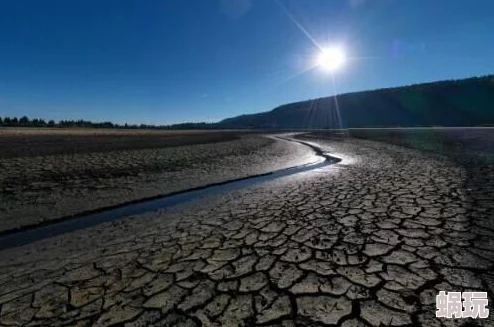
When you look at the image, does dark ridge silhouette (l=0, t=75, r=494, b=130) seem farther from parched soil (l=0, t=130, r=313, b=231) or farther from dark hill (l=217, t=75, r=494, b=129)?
parched soil (l=0, t=130, r=313, b=231)

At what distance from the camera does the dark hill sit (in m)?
71.2

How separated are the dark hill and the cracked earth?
75.0 meters

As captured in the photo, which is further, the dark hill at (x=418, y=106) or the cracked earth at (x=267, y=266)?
Answer: the dark hill at (x=418, y=106)

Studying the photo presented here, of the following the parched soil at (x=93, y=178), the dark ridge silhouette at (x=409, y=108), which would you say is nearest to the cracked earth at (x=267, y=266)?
the parched soil at (x=93, y=178)

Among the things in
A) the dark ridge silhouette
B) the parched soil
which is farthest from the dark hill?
→ the parched soil

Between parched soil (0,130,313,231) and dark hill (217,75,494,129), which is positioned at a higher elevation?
dark hill (217,75,494,129)

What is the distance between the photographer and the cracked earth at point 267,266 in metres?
2.39

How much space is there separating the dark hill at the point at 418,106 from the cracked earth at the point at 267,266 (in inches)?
2954

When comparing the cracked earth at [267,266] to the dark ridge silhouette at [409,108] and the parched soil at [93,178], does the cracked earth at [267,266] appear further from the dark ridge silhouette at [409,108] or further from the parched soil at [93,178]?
the dark ridge silhouette at [409,108]

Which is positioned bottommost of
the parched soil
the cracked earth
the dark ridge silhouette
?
the cracked earth

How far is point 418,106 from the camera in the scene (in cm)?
8200

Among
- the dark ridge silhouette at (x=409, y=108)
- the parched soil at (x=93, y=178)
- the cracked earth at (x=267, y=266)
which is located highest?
the dark ridge silhouette at (x=409, y=108)

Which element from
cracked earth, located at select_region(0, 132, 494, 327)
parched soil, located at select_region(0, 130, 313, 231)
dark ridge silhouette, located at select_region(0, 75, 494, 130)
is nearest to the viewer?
cracked earth, located at select_region(0, 132, 494, 327)

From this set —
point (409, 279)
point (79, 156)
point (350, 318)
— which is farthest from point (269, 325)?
point (79, 156)
